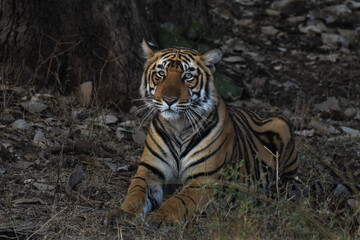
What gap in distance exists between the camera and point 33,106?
6.17 metres

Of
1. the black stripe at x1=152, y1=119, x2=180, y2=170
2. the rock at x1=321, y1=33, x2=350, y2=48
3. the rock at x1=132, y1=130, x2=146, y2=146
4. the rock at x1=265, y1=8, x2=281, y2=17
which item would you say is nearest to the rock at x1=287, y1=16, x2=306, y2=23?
the rock at x1=265, y1=8, x2=281, y2=17

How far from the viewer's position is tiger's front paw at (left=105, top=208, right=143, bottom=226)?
13.8 feet

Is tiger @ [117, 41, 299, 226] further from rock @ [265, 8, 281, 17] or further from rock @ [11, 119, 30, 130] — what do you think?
rock @ [265, 8, 281, 17]

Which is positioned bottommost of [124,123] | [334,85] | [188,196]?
[334,85]

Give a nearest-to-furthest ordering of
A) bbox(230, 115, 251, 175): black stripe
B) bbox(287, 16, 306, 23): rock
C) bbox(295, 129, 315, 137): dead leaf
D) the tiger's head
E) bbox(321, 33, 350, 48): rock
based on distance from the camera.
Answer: the tiger's head → bbox(230, 115, 251, 175): black stripe → bbox(295, 129, 315, 137): dead leaf → bbox(321, 33, 350, 48): rock → bbox(287, 16, 306, 23): rock

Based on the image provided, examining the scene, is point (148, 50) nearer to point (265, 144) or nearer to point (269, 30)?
point (265, 144)

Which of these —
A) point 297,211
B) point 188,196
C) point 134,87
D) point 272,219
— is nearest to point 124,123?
point 134,87

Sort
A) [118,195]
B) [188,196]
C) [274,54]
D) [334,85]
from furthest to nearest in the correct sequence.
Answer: [274,54] < [334,85] < [118,195] < [188,196]

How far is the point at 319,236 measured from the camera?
12.9 ft

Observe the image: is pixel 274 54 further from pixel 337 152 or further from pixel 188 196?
pixel 188 196

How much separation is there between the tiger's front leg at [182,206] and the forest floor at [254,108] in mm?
90

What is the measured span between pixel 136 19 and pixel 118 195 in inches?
95.0

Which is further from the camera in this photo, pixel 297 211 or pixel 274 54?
pixel 274 54

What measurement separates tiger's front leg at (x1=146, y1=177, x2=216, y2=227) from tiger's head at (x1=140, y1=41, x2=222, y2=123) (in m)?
0.55
